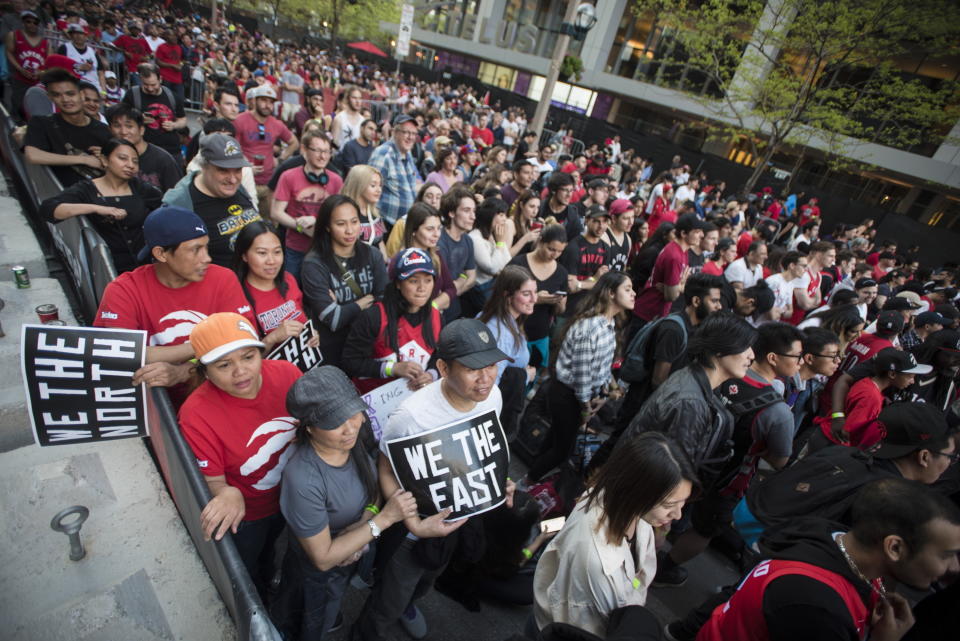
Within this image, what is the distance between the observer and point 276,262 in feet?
9.62

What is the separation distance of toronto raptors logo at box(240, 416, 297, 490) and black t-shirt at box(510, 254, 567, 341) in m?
2.71

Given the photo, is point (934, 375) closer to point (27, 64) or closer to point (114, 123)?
point (114, 123)

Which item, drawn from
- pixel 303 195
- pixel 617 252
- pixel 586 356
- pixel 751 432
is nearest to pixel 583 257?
pixel 617 252

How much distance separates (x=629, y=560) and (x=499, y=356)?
112 cm

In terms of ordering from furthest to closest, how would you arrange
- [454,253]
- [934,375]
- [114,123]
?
[934,375] < [454,253] < [114,123]

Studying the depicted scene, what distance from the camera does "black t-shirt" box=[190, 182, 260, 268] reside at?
11.6 feet

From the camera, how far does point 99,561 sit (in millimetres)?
1978

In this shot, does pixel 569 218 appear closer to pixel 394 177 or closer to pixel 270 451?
pixel 394 177

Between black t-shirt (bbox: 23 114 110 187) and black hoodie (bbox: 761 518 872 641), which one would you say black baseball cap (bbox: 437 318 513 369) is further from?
black t-shirt (bbox: 23 114 110 187)

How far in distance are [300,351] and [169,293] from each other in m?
0.82

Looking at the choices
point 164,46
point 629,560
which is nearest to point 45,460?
point 629,560

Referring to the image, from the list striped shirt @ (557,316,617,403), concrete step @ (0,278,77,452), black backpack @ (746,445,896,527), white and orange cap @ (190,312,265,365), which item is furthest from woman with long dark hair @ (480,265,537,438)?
concrete step @ (0,278,77,452)

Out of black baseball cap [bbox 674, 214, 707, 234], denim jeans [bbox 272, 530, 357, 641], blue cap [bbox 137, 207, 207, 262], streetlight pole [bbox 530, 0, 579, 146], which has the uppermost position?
streetlight pole [bbox 530, 0, 579, 146]

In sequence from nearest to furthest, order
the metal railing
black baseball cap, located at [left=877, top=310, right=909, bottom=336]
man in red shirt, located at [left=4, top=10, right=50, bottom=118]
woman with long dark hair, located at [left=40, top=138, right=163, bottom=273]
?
the metal railing
woman with long dark hair, located at [left=40, top=138, right=163, bottom=273]
black baseball cap, located at [left=877, top=310, right=909, bottom=336]
man in red shirt, located at [left=4, top=10, right=50, bottom=118]
